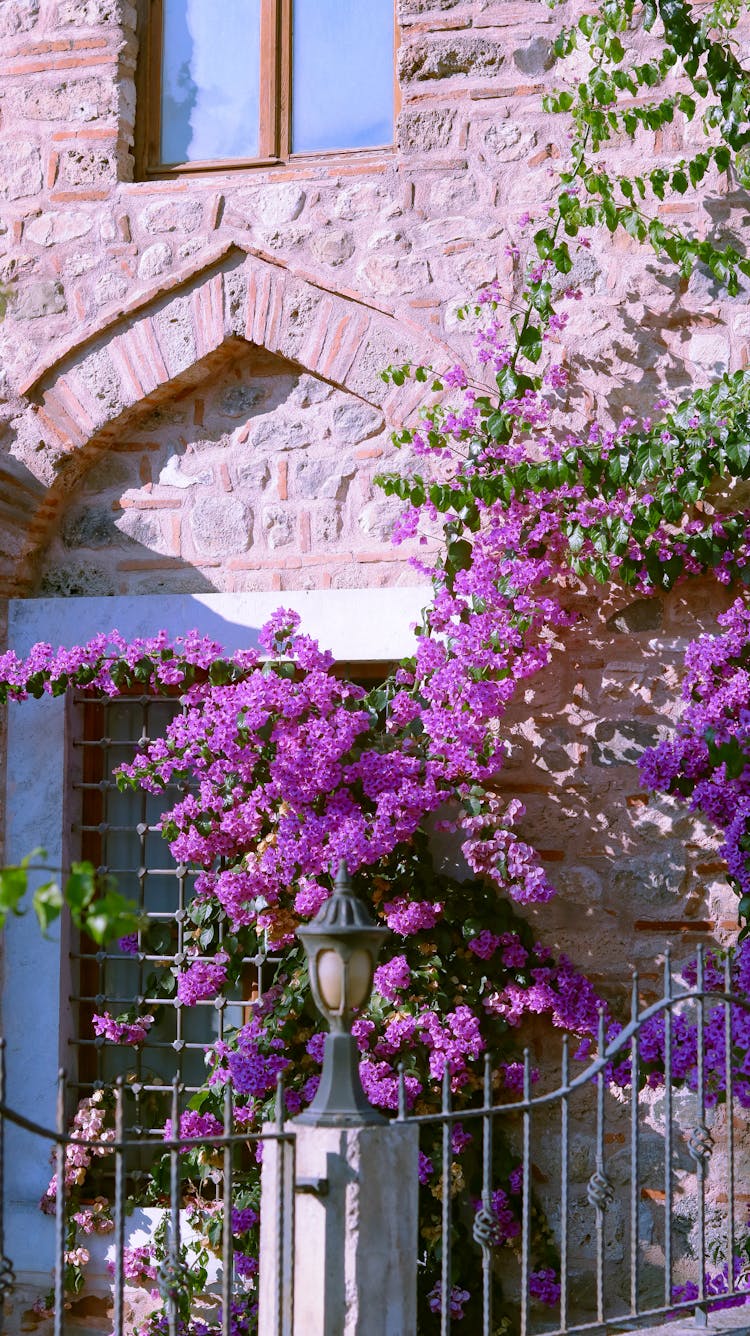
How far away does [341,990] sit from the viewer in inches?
119

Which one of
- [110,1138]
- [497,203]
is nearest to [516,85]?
[497,203]

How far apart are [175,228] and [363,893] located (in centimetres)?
234

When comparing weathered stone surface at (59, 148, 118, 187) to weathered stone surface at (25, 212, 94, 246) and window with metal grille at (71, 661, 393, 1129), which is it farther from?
window with metal grille at (71, 661, 393, 1129)

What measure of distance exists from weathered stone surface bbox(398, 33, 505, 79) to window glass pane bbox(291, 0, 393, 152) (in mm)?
222

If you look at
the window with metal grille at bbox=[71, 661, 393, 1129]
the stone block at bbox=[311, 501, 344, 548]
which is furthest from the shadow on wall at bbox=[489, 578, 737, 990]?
the stone block at bbox=[311, 501, 344, 548]

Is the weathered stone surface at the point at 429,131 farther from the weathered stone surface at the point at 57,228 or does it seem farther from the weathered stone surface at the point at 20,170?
the weathered stone surface at the point at 20,170

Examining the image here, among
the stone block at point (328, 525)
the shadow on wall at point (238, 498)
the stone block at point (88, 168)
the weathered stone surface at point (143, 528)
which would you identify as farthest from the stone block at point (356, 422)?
the stone block at point (88, 168)

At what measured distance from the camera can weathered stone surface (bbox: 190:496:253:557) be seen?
5363 millimetres

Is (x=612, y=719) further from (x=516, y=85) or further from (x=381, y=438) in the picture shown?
(x=516, y=85)

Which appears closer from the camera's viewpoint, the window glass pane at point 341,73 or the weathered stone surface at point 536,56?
the weathered stone surface at point 536,56

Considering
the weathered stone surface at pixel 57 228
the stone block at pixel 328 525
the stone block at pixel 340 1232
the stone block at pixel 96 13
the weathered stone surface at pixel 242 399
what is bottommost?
the stone block at pixel 340 1232

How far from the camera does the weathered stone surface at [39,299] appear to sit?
18.0 feet

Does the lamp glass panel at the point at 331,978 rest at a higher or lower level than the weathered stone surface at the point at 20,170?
lower

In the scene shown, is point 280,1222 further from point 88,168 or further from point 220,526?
point 88,168
